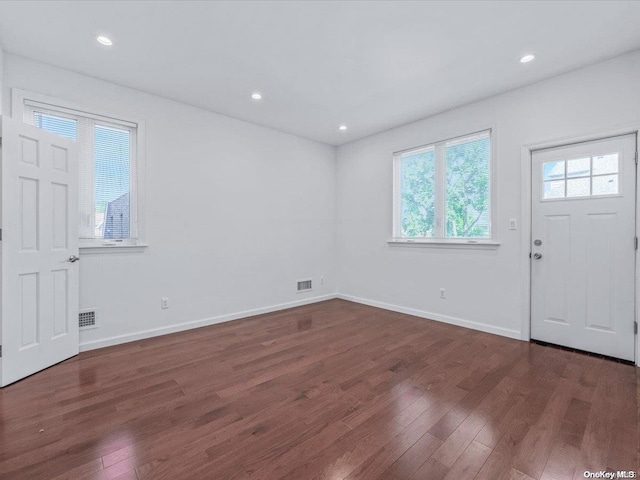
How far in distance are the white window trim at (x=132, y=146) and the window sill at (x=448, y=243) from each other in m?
3.51

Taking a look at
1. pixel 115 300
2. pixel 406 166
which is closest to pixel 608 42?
pixel 406 166

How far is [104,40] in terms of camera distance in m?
2.56

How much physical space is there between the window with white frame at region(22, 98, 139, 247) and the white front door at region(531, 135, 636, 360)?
468cm

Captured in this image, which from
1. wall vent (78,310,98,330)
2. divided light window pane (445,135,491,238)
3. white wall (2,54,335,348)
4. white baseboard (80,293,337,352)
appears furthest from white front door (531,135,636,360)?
wall vent (78,310,98,330)

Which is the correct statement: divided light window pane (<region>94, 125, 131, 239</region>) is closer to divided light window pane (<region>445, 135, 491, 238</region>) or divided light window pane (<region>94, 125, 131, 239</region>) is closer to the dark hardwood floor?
the dark hardwood floor

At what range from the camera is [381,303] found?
4.86 meters

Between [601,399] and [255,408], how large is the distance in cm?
251

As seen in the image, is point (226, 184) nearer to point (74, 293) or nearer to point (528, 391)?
point (74, 293)

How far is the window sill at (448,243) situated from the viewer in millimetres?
3641

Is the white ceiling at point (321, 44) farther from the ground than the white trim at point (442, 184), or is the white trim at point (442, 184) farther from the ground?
the white ceiling at point (321, 44)

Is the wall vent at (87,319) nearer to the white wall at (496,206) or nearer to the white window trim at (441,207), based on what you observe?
the white wall at (496,206)

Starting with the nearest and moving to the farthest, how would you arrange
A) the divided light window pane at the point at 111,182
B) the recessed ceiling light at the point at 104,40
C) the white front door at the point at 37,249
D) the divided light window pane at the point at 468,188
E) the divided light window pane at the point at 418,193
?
the white front door at the point at 37,249 → the recessed ceiling light at the point at 104,40 → the divided light window pane at the point at 111,182 → the divided light window pane at the point at 468,188 → the divided light window pane at the point at 418,193

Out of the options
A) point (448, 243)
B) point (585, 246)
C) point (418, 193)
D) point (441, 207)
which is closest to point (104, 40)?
point (418, 193)

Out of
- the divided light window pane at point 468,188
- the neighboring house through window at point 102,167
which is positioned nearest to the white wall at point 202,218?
the neighboring house through window at point 102,167
